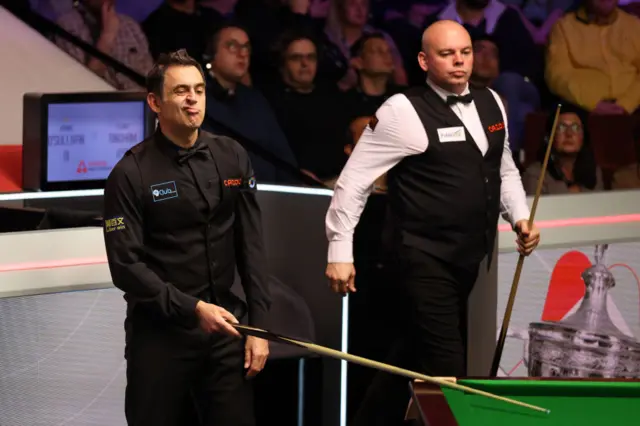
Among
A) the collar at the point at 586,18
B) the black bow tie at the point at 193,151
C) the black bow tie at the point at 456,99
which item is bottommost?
the black bow tie at the point at 193,151

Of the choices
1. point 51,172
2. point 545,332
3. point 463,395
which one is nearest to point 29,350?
point 51,172

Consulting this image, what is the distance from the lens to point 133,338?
2.65 metres

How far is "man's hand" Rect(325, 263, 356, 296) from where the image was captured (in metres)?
3.20

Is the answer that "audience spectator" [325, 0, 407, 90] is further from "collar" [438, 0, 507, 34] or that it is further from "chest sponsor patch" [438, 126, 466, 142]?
"chest sponsor patch" [438, 126, 466, 142]

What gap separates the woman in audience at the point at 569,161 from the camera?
6375mm

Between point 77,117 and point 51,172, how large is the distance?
20 centimetres

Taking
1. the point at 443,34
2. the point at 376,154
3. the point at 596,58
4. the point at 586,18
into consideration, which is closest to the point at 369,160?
the point at 376,154

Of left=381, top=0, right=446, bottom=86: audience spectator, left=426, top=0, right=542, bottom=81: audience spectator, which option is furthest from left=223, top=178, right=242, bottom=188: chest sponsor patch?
left=426, top=0, right=542, bottom=81: audience spectator

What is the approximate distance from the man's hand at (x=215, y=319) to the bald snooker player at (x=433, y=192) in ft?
2.32

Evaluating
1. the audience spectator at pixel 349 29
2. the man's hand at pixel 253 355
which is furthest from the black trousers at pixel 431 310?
the audience spectator at pixel 349 29

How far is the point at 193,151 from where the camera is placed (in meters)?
2.66

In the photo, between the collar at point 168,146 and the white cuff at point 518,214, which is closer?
the collar at point 168,146

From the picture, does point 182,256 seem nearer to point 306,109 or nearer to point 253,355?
point 253,355

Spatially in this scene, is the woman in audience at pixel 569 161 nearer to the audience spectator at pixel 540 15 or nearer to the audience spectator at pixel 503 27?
the audience spectator at pixel 503 27
